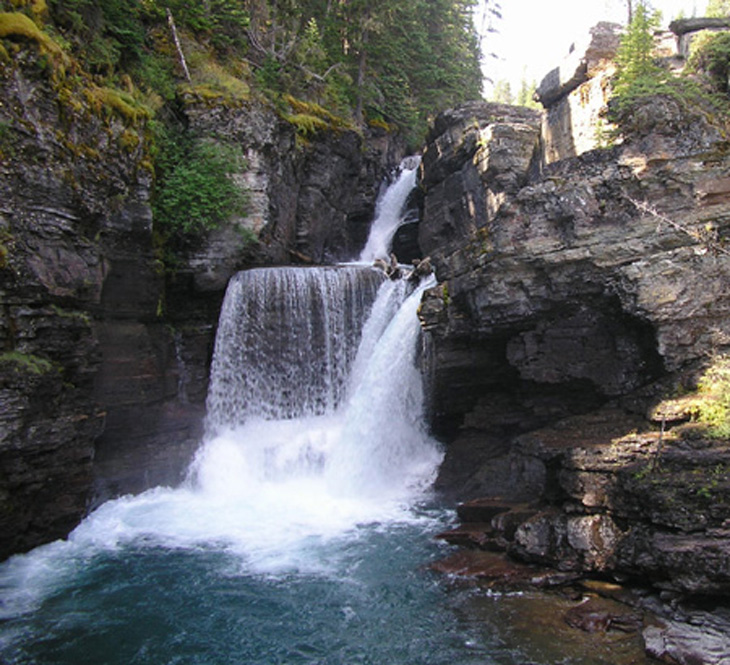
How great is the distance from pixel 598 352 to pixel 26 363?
12.0m

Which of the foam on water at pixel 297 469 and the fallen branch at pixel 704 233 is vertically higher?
the fallen branch at pixel 704 233

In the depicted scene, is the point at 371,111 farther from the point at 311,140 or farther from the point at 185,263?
the point at 185,263

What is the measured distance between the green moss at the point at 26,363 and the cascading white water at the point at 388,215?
15667mm

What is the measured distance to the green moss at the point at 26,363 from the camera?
10.7m

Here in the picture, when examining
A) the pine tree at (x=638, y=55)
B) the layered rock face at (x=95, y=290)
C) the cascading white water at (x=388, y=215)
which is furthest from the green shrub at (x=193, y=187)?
the pine tree at (x=638, y=55)

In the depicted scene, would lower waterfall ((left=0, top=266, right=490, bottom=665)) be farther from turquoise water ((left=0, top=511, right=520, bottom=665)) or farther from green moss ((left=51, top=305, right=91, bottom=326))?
green moss ((left=51, top=305, right=91, bottom=326))

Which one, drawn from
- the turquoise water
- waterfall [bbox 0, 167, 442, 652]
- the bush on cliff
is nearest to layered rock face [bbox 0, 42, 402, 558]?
waterfall [bbox 0, 167, 442, 652]

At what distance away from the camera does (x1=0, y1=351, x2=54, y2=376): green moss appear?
10672 millimetres

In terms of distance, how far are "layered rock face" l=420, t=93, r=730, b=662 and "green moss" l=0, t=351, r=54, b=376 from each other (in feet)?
28.5

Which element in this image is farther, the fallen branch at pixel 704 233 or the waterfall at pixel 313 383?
the waterfall at pixel 313 383

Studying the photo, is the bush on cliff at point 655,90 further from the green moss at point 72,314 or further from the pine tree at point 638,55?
the green moss at point 72,314

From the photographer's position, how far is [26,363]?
1093 cm

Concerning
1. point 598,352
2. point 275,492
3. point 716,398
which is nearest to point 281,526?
point 275,492

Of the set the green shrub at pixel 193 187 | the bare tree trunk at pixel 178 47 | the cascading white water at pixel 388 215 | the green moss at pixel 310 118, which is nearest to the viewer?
the green shrub at pixel 193 187
